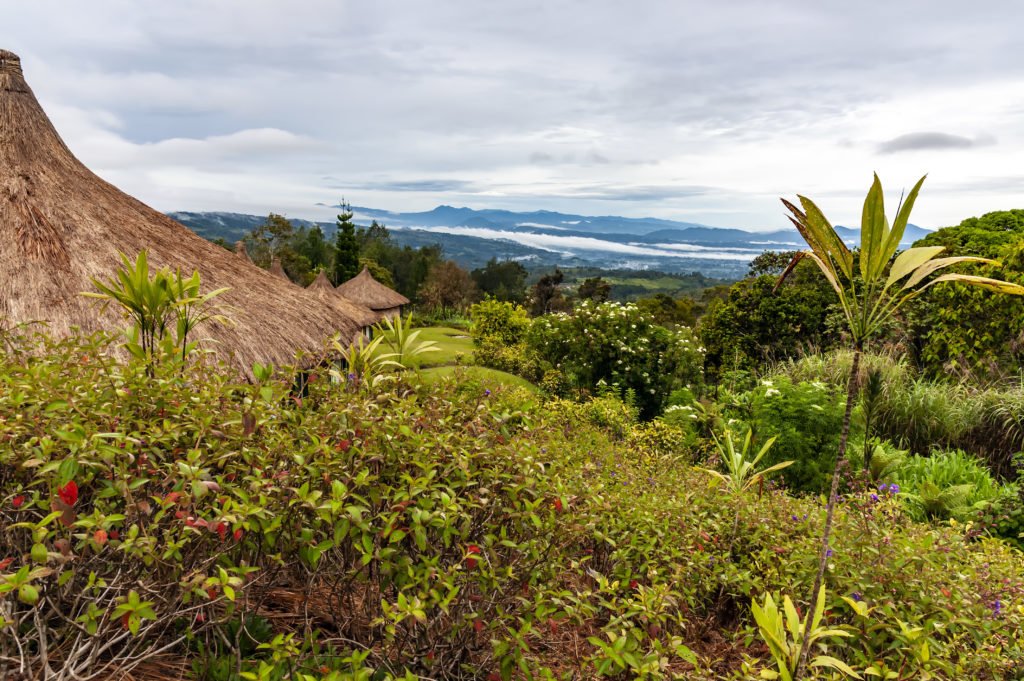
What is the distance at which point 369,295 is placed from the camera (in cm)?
2845

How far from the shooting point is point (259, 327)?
8727 mm

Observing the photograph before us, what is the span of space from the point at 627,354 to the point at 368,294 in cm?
1845

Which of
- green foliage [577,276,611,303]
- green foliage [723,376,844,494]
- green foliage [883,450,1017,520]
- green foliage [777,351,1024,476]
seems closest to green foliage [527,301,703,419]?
green foliage [777,351,1024,476]

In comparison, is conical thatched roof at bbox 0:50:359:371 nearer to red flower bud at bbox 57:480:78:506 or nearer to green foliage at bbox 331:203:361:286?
red flower bud at bbox 57:480:78:506

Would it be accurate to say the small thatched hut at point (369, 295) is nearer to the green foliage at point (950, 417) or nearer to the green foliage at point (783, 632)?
the green foliage at point (950, 417)

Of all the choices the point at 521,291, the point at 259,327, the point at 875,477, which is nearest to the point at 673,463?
the point at 875,477

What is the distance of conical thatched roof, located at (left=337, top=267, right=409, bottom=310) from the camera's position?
28250 millimetres

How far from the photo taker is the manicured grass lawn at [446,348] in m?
19.9

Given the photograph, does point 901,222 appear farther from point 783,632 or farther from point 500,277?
point 500,277

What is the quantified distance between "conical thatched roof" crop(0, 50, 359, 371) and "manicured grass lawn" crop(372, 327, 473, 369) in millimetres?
5464

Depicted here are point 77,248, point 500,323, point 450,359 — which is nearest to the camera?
point 77,248

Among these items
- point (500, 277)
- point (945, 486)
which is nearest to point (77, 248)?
point (945, 486)

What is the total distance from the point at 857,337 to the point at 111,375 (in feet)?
9.25

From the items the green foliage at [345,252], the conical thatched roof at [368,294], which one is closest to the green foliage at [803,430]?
the conical thatched roof at [368,294]
